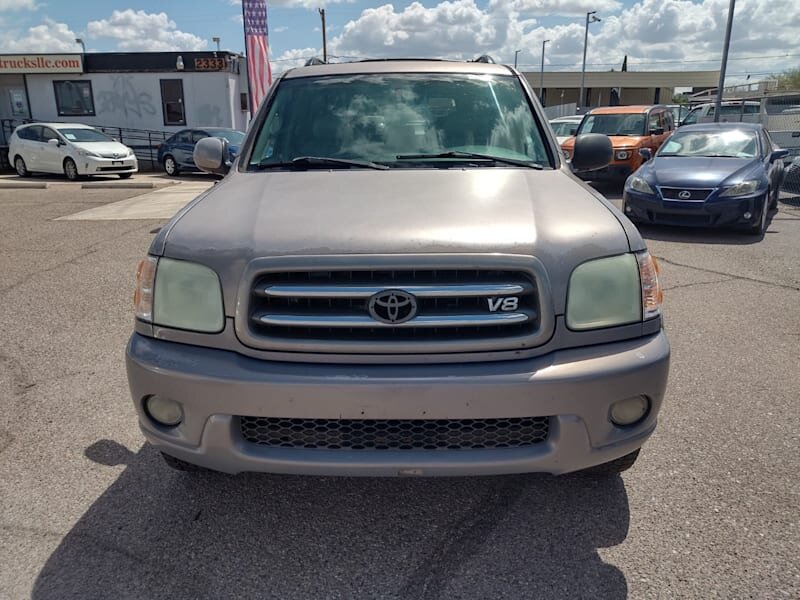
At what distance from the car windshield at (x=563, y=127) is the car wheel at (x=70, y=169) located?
13.8 m

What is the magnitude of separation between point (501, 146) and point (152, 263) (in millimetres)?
1914

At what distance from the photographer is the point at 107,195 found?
577 inches

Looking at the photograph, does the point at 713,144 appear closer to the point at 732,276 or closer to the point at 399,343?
the point at 732,276

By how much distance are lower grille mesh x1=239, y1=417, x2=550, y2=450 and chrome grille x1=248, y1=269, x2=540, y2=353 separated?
0.90 feet

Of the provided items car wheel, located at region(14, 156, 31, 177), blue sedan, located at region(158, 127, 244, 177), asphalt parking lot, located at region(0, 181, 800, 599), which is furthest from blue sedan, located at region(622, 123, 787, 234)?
car wheel, located at region(14, 156, 31, 177)

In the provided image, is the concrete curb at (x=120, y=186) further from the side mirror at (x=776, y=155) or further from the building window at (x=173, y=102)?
the side mirror at (x=776, y=155)

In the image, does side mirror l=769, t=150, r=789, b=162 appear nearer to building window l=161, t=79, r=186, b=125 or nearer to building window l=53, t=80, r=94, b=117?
building window l=161, t=79, r=186, b=125

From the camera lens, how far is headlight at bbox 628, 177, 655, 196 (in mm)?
9034

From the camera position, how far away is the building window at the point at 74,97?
2564 cm

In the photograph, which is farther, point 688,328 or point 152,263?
point 688,328

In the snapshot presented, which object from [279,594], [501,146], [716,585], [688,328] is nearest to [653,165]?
[688,328]

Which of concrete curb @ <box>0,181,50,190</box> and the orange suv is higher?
the orange suv

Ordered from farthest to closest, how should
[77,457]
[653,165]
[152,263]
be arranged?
[653,165] → [77,457] → [152,263]

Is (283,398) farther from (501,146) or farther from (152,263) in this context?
(501,146)
